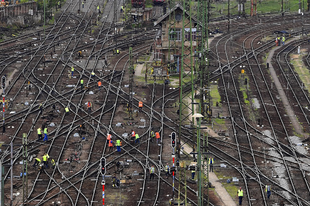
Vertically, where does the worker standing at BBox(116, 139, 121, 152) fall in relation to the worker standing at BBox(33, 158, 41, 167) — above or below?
above

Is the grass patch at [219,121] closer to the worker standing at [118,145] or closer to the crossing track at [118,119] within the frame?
the crossing track at [118,119]

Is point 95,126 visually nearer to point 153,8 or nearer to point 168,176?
point 168,176

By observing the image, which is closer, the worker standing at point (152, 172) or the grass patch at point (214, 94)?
the worker standing at point (152, 172)

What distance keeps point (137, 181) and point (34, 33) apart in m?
57.1

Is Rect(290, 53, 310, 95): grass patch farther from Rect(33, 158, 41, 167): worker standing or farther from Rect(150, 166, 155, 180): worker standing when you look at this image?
Rect(33, 158, 41, 167): worker standing

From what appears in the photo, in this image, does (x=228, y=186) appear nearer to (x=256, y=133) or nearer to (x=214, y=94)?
(x=256, y=133)

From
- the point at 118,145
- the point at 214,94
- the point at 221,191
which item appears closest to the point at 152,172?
the point at 221,191

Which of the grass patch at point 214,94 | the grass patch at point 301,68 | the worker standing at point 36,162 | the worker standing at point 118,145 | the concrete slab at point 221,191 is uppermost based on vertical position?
the grass patch at point 301,68

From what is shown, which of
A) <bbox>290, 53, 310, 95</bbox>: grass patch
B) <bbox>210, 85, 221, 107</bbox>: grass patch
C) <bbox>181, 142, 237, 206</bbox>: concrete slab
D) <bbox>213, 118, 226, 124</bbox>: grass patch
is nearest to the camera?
<bbox>181, 142, 237, 206</bbox>: concrete slab

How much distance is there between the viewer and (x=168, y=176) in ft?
185

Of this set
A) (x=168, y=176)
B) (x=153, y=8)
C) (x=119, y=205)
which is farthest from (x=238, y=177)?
(x=153, y=8)

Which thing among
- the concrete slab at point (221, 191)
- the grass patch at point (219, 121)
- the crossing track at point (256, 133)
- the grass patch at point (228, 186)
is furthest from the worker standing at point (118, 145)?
the grass patch at point (219, 121)

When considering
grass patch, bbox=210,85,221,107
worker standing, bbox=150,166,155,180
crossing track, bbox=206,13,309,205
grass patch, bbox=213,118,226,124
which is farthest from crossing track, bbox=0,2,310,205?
grass patch, bbox=213,118,226,124

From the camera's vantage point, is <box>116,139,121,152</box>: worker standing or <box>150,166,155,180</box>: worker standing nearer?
<box>150,166,155,180</box>: worker standing
